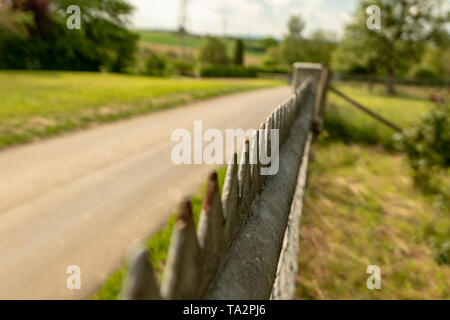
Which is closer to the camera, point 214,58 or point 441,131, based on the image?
point 441,131

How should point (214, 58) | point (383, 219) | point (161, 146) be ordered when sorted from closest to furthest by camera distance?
1. point (383, 219)
2. point (161, 146)
3. point (214, 58)

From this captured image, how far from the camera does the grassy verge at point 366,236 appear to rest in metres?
3.93

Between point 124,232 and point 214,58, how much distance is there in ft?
155

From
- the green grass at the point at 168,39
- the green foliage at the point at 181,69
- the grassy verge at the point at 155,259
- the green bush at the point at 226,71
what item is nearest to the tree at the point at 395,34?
the green bush at the point at 226,71

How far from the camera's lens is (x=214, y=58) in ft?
158

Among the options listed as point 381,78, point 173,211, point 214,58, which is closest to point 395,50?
point 381,78

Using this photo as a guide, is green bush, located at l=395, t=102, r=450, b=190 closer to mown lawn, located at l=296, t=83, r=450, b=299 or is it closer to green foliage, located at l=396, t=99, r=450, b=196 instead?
green foliage, located at l=396, t=99, r=450, b=196

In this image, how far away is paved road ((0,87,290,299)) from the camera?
340 centimetres

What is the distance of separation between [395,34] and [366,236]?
32.1m

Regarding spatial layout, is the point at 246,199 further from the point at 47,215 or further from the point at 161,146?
the point at 161,146

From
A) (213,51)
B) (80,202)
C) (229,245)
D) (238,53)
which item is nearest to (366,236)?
(229,245)

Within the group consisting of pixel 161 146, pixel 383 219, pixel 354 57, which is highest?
pixel 354 57

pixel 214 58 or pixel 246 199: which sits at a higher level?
pixel 214 58

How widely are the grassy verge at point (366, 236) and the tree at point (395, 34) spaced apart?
27.5m
